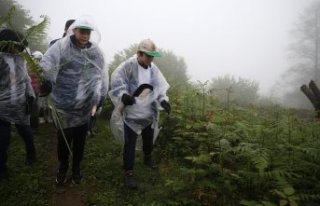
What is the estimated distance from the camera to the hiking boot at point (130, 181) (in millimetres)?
4324

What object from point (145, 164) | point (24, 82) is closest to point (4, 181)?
point (24, 82)

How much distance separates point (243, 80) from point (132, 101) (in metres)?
21.4

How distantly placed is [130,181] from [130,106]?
116 cm

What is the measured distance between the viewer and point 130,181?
4.37m

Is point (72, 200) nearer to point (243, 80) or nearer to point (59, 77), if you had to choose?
point (59, 77)

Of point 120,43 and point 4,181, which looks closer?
point 4,181

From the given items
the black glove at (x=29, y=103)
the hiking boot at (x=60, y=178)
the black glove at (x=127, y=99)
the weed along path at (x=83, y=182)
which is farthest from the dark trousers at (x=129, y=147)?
the black glove at (x=29, y=103)

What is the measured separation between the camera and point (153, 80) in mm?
4809

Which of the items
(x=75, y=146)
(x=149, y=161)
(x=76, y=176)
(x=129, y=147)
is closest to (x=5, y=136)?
(x=75, y=146)

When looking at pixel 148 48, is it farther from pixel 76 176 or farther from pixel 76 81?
pixel 76 176

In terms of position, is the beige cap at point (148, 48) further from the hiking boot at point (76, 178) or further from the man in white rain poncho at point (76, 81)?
the hiking boot at point (76, 178)

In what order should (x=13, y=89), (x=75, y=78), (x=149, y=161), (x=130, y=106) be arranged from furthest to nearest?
(x=149, y=161) < (x=130, y=106) < (x=13, y=89) < (x=75, y=78)

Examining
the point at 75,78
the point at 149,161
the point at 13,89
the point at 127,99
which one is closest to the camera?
the point at 75,78

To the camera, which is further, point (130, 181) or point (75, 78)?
point (130, 181)
